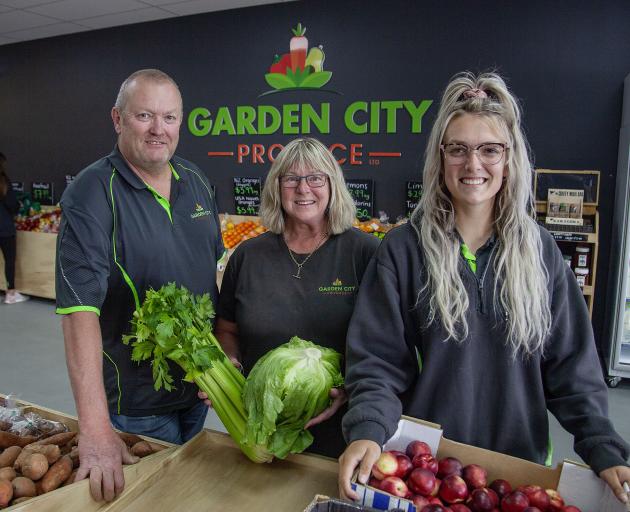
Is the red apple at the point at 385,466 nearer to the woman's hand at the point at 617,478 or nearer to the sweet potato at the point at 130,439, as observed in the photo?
the woman's hand at the point at 617,478

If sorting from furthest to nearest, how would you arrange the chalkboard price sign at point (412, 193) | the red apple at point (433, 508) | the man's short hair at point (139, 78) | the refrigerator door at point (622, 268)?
the chalkboard price sign at point (412, 193)
the refrigerator door at point (622, 268)
the man's short hair at point (139, 78)
the red apple at point (433, 508)

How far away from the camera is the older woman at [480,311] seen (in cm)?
146

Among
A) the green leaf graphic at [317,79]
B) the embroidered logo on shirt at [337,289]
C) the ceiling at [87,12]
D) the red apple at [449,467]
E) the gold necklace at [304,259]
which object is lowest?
the red apple at [449,467]

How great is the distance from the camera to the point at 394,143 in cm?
544

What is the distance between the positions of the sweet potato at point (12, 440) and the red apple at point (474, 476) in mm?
1364

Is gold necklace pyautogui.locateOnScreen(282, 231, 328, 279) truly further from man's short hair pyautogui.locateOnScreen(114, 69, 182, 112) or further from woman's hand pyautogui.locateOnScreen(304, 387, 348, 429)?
man's short hair pyautogui.locateOnScreen(114, 69, 182, 112)

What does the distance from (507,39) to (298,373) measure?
14.5 feet

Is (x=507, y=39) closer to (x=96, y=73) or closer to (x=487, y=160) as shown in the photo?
(x=487, y=160)

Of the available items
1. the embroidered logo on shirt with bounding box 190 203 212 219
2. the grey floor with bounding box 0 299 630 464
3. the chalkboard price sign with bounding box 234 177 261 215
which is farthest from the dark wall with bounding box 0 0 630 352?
the embroidered logo on shirt with bounding box 190 203 212 219

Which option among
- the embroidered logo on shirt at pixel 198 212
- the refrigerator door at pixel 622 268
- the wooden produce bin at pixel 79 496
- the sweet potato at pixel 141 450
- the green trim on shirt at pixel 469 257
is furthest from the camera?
the refrigerator door at pixel 622 268

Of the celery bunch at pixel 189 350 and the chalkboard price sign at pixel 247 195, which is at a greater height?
the chalkboard price sign at pixel 247 195

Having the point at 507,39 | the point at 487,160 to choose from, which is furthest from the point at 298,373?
the point at 507,39

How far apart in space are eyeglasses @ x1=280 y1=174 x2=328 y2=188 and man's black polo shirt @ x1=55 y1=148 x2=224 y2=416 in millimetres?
377

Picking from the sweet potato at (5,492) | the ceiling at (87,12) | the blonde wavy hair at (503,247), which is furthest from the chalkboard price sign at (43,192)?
the blonde wavy hair at (503,247)
